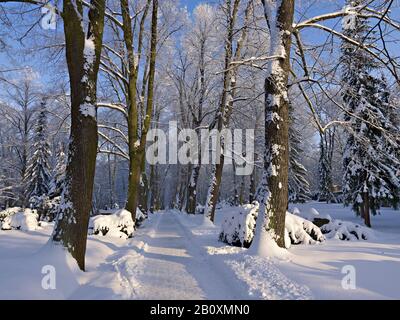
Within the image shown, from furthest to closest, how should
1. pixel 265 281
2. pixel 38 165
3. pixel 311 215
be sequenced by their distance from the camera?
1. pixel 38 165
2. pixel 311 215
3. pixel 265 281

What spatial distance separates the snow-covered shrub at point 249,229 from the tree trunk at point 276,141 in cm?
188

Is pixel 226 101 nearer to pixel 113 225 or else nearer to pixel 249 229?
pixel 113 225

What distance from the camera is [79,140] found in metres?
6.62

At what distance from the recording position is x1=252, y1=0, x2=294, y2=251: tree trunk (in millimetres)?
7883

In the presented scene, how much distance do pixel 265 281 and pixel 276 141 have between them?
3.70 meters

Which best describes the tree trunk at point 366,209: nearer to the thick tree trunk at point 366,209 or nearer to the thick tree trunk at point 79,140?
the thick tree trunk at point 366,209

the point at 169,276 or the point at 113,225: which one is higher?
the point at 113,225

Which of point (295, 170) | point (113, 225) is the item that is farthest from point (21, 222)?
point (295, 170)

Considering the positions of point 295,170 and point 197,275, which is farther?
point 295,170

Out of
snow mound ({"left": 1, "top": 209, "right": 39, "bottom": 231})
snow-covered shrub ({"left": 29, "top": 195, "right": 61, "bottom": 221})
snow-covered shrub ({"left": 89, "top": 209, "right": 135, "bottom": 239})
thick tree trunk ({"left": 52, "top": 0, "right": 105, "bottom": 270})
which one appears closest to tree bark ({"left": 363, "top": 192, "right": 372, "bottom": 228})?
snow-covered shrub ({"left": 89, "top": 209, "right": 135, "bottom": 239})

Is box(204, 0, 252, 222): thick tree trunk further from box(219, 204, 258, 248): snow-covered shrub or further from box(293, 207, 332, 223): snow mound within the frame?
box(219, 204, 258, 248): snow-covered shrub

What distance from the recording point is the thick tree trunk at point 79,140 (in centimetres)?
638

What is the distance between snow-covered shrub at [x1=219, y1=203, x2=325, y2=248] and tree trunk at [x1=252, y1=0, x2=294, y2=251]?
1.88 metres
